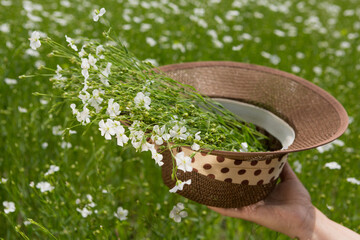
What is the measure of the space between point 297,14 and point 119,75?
13.8 feet

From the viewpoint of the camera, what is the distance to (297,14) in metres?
4.92

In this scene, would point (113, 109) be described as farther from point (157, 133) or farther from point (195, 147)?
point (195, 147)

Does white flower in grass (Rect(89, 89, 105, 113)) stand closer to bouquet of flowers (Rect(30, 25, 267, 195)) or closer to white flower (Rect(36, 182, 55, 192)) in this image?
bouquet of flowers (Rect(30, 25, 267, 195))

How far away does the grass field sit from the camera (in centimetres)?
162

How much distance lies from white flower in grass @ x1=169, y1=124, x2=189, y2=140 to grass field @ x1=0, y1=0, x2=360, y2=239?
18cm

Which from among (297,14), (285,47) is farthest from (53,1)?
(297,14)

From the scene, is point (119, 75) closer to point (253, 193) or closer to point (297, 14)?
point (253, 193)

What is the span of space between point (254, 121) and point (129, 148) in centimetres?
66

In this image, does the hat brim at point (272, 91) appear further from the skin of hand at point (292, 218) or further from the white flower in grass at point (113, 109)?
the white flower in grass at point (113, 109)

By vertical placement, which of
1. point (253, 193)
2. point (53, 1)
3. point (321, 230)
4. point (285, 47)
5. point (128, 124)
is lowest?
point (53, 1)

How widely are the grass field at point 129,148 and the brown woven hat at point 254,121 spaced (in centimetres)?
27

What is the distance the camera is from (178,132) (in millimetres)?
1076

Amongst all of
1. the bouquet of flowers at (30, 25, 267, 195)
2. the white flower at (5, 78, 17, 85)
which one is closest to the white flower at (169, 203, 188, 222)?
the bouquet of flowers at (30, 25, 267, 195)

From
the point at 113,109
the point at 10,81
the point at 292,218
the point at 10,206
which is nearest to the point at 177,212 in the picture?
the point at 292,218
